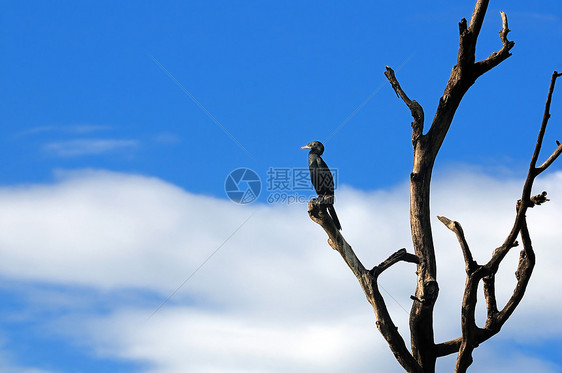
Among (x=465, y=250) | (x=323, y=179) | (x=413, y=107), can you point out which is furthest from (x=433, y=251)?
(x=323, y=179)

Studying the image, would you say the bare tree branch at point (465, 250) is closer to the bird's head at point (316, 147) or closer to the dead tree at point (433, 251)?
the dead tree at point (433, 251)

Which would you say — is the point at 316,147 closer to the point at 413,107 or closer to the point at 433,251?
the point at 413,107

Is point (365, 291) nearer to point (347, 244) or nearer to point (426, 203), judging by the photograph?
point (347, 244)

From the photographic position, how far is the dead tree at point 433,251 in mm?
7109

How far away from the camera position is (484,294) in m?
7.50

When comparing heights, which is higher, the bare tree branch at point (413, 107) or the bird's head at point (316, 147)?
the bird's head at point (316, 147)

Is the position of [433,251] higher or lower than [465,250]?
higher

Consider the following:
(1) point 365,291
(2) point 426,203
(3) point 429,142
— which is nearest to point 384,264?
(1) point 365,291

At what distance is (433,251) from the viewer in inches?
291

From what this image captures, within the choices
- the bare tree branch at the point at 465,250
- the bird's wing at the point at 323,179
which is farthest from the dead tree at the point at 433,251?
the bird's wing at the point at 323,179

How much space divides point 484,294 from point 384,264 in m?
1.31

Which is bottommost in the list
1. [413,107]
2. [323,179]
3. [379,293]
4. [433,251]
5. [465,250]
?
[379,293]

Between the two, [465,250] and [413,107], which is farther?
[413,107]

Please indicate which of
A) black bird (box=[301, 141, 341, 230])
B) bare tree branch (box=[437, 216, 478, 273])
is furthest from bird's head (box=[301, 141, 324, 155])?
bare tree branch (box=[437, 216, 478, 273])
